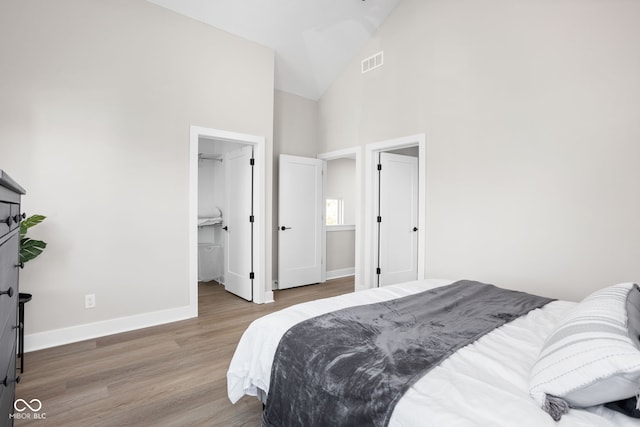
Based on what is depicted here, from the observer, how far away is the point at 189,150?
11.6 ft

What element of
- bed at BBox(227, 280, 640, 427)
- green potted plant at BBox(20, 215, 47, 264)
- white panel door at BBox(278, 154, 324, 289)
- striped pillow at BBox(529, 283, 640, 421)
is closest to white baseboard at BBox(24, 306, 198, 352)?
green potted plant at BBox(20, 215, 47, 264)

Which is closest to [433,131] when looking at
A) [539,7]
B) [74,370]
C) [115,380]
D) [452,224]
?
[452,224]

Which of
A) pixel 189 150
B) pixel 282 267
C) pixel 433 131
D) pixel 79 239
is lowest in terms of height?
pixel 282 267

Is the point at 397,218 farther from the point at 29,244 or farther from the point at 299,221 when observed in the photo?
the point at 29,244

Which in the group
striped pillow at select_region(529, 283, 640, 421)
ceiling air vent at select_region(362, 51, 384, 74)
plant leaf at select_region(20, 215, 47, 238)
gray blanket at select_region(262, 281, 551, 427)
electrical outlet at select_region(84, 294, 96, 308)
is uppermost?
ceiling air vent at select_region(362, 51, 384, 74)

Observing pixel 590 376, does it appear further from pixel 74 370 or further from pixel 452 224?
pixel 74 370

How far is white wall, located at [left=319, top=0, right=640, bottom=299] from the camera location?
2438 mm

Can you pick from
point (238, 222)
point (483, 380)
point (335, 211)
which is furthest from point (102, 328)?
point (335, 211)

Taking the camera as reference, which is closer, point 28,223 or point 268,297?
point 28,223

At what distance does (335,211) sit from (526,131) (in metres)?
4.29

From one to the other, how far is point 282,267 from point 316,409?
3.55 meters

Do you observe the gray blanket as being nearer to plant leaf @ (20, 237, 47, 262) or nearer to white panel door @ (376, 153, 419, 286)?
plant leaf @ (20, 237, 47, 262)

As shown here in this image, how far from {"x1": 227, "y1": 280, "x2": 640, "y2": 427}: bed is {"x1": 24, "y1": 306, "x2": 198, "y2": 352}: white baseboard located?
6.58ft

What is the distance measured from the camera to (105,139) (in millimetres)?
3045
